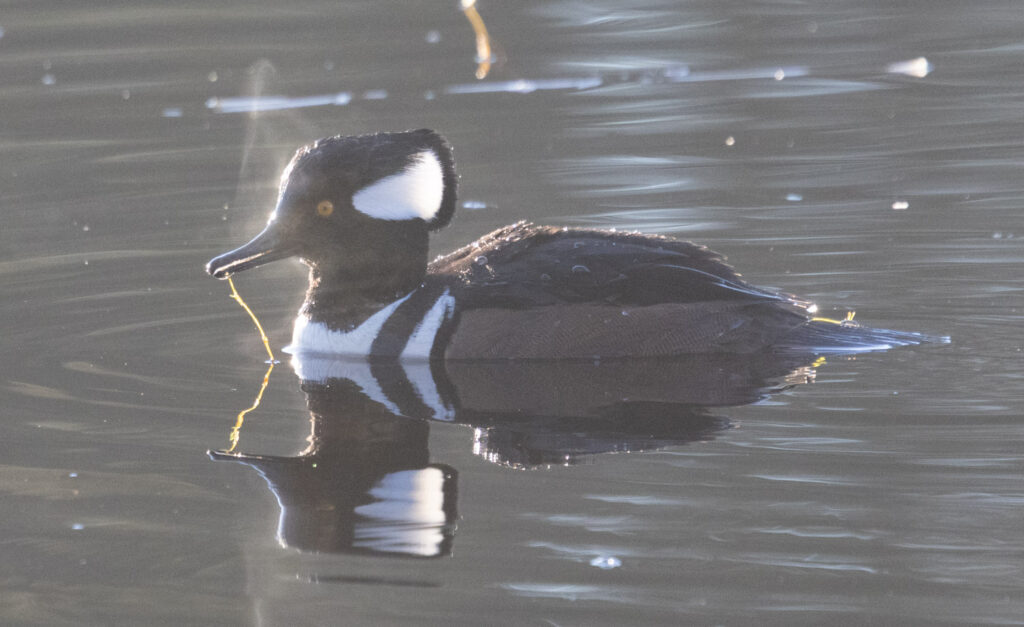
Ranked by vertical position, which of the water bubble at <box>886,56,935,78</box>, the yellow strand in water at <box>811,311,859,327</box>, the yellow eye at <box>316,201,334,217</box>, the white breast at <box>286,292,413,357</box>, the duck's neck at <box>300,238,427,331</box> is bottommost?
Answer: the white breast at <box>286,292,413,357</box>

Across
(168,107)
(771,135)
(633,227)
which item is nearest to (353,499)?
(633,227)

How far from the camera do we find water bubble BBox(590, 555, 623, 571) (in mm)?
5152

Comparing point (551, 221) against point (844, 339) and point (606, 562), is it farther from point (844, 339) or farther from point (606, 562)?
point (606, 562)

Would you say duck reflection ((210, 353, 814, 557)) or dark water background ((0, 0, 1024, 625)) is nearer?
dark water background ((0, 0, 1024, 625))

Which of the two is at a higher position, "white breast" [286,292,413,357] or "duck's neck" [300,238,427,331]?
"duck's neck" [300,238,427,331]

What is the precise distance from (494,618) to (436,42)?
38.0 feet

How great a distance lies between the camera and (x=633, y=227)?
10102 mm

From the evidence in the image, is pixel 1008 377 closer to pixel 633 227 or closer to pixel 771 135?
pixel 633 227

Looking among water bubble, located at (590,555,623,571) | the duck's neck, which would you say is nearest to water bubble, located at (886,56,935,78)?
the duck's neck

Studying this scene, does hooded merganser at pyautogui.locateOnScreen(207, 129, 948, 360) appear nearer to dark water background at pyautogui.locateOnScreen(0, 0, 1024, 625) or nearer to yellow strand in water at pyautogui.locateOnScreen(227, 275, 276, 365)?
yellow strand in water at pyautogui.locateOnScreen(227, 275, 276, 365)

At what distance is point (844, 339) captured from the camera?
769 centimetres

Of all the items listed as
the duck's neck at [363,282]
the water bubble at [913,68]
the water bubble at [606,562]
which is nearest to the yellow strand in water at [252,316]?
the duck's neck at [363,282]

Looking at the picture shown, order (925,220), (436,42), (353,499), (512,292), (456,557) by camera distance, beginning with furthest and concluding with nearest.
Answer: (436,42) < (925,220) < (512,292) < (353,499) < (456,557)

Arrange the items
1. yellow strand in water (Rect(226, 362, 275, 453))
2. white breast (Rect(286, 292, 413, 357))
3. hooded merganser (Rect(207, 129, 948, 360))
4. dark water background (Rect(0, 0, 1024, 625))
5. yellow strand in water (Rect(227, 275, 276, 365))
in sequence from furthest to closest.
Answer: yellow strand in water (Rect(227, 275, 276, 365))
white breast (Rect(286, 292, 413, 357))
hooded merganser (Rect(207, 129, 948, 360))
yellow strand in water (Rect(226, 362, 275, 453))
dark water background (Rect(0, 0, 1024, 625))
